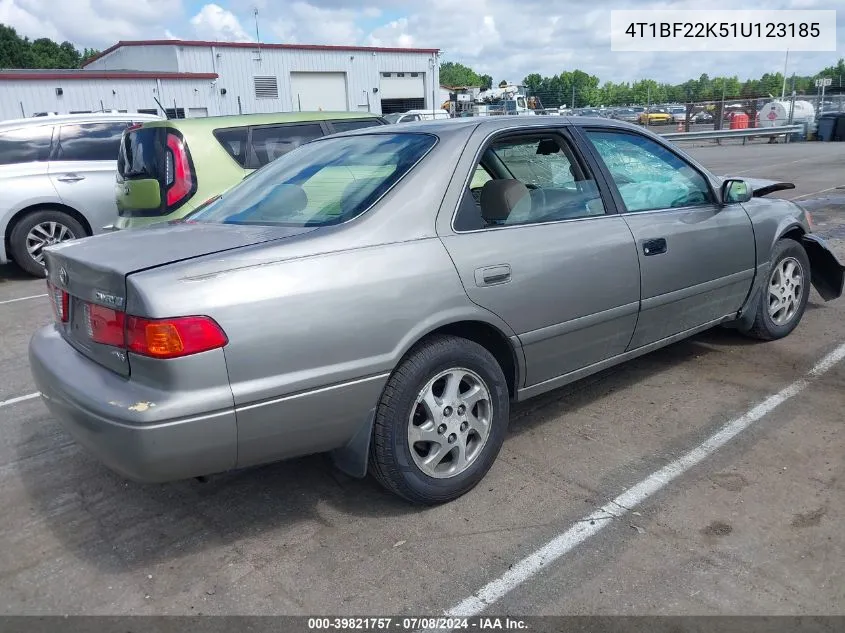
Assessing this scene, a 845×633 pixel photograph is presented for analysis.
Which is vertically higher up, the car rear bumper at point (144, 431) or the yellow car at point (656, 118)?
the yellow car at point (656, 118)

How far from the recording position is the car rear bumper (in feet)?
8.04

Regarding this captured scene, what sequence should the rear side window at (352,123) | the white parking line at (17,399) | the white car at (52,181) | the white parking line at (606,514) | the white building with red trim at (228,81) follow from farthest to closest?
the white building with red trim at (228,81), the white car at (52,181), the rear side window at (352,123), the white parking line at (17,399), the white parking line at (606,514)

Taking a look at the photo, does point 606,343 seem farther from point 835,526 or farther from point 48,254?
point 48,254

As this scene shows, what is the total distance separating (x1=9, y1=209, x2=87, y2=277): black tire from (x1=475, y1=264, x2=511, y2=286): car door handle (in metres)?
7.02

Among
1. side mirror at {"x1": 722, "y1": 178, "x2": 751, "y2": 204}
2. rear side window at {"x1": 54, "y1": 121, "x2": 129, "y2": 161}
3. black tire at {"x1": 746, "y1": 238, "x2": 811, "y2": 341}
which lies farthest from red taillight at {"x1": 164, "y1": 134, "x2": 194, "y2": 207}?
black tire at {"x1": 746, "y1": 238, "x2": 811, "y2": 341}

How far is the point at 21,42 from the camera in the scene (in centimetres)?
6850

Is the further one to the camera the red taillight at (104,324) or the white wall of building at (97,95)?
the white wall of building at (97,95)

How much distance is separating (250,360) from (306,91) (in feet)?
119

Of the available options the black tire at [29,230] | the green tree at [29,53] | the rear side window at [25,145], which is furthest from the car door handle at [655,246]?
the green tree at [29,53]

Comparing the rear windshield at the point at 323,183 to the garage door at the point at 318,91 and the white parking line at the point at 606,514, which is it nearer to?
the white parking line at the point at 606,514

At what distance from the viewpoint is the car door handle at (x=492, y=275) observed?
308cm

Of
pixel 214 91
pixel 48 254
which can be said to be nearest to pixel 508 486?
pixel 48 254

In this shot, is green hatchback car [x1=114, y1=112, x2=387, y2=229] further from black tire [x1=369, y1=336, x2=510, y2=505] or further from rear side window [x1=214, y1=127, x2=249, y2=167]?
black tire [x1=369, y1=336, x2=510, y2=505]

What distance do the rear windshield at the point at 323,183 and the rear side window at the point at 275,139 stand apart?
9.34 feet
